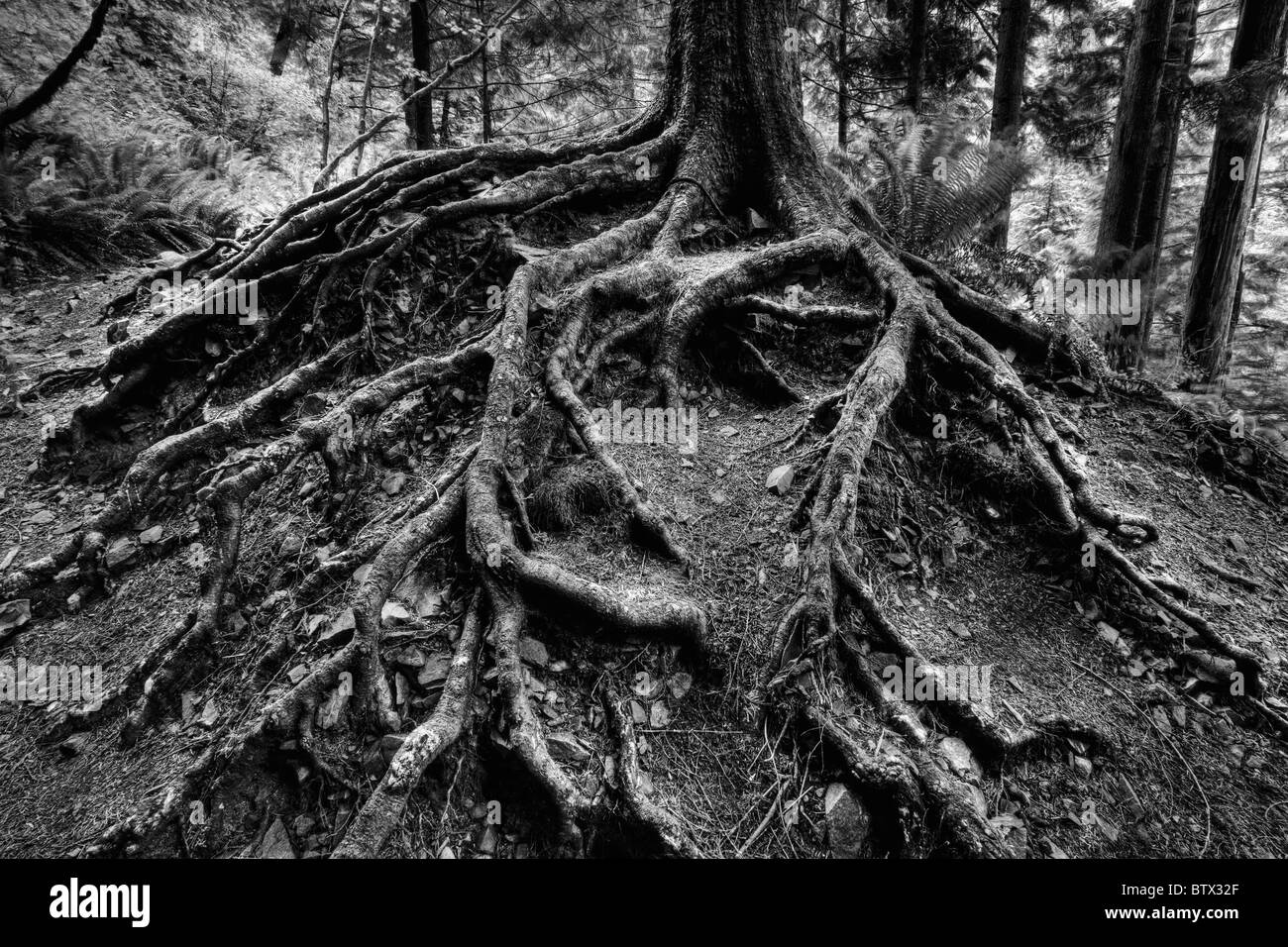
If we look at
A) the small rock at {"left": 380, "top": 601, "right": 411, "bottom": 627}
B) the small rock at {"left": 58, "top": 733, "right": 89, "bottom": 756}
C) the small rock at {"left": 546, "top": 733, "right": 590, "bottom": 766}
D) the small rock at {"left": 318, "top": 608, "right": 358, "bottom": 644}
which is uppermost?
the small rock at {"left": 380, "top": 601, "right": 411, "bottom": 627}

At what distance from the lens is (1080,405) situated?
4.41 m

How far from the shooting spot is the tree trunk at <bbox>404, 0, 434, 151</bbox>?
8.50 meters

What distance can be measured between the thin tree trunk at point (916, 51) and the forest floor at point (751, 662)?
29.0 ft

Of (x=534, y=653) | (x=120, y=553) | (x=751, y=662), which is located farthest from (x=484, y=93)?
(x=751, y=662)

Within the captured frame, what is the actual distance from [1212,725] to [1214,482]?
2.14m

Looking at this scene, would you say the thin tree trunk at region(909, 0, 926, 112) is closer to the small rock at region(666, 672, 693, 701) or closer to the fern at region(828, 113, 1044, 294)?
the fern at region(828, 113, 1044, 294)

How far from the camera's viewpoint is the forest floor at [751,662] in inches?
94.4

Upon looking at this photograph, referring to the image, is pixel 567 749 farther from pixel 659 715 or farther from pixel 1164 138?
pixel 1164 138

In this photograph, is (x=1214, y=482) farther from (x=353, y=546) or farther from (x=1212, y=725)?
(x=353, y=546)

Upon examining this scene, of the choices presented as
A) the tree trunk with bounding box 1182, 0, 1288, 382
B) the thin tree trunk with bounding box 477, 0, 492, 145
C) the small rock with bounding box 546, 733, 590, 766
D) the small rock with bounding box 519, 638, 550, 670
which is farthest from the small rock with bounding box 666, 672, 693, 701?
the thin tree trunk with bounding box 477, 0, 492, 145

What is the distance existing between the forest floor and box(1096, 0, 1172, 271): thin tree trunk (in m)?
5.10

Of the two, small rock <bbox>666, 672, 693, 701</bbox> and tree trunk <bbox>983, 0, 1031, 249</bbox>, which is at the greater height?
tree trunk <bbox>983, 0, 1031, 249</bbox>

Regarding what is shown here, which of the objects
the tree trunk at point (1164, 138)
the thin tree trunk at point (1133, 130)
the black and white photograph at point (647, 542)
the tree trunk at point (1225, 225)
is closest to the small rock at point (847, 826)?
the black and white photograph at point (647, 542)

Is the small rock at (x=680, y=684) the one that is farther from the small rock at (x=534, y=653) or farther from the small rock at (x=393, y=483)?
the small rock at (x=393, y=483)
